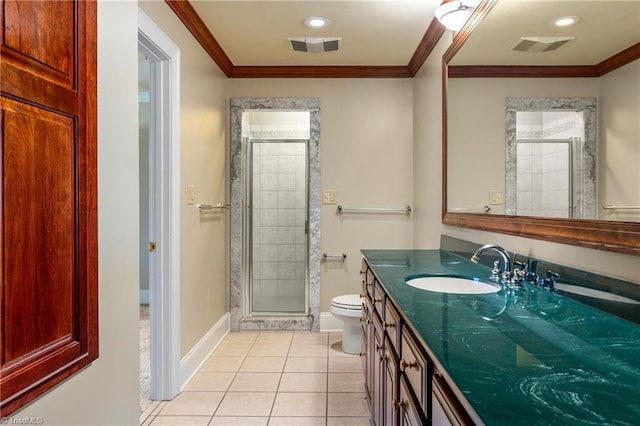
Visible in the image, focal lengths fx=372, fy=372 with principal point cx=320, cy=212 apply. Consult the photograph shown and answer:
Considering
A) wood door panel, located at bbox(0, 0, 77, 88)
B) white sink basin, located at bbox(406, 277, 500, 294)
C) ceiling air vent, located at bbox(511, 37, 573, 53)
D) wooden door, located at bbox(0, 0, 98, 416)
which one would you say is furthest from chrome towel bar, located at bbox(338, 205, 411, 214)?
wood door panel, located at bbox(0, 0, 77, 88)

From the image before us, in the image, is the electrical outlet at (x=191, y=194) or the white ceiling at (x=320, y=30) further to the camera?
the electrical outlet at (x=191, y=194)

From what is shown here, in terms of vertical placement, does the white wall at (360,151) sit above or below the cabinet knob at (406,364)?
above

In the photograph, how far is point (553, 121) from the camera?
4.40 feet

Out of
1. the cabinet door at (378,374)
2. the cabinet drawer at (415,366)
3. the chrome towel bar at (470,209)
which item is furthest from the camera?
the chrome towel bar at (470,209)

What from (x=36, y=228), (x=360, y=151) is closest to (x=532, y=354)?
(x=36, y=228)

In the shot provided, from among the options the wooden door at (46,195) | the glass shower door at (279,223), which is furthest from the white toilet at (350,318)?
the wooden door at (46,195)

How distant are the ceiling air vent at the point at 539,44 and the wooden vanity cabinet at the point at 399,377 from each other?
109 cm

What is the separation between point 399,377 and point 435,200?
182cm

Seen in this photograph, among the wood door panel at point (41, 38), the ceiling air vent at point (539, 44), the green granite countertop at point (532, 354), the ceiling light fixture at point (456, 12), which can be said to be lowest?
the green granite countertop at point (532, 354)

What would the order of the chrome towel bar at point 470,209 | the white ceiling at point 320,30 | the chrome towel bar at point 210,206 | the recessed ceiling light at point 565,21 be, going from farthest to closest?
the chrome towel bar at point 210,206 < the white ceiling at point 320,30 < the chrome towel bar at point 470,209 < the recessed ceiling light at point 565,21

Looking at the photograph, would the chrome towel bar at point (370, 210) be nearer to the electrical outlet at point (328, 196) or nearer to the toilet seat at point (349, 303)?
the electrical outlet at point (328, 196)

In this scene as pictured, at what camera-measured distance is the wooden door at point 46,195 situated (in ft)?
2.48

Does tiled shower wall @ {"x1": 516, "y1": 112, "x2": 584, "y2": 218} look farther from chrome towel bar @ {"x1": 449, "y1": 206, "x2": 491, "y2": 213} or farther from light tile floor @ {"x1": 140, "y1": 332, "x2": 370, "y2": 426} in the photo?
light tile floor @ {"x1": 140, "y1": 332, "x2": 370, "y2": 426}

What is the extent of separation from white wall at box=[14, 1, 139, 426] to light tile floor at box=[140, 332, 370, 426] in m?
0.96
